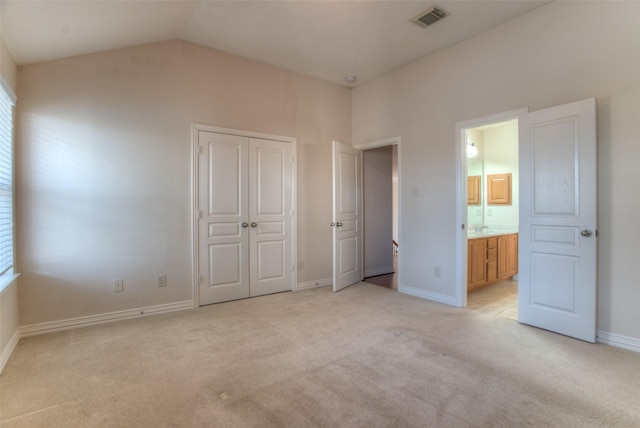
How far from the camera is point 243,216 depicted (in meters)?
4.13

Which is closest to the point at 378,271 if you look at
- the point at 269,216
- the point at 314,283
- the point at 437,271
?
the point at 314,283

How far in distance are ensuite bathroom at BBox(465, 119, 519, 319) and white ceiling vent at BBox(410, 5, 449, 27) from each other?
1.64 m

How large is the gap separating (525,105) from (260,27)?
2848 mm

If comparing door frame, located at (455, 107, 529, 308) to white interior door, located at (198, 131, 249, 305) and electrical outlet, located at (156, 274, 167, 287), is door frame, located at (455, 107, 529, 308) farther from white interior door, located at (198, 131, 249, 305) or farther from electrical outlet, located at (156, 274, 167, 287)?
electrical outlet, located at (156, 274, 167, 287)

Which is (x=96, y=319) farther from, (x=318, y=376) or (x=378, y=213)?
(x=378, y=213)

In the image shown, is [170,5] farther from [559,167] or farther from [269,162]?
[559,167]

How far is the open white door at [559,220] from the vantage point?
273 cm

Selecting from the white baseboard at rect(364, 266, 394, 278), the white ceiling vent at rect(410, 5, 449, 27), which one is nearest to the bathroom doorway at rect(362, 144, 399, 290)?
the white baseboard at rect(364, 266, 394, 278)

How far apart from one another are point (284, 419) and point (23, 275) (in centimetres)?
279

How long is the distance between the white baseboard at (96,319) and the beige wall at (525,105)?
9.64 ft

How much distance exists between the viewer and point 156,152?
139 inches

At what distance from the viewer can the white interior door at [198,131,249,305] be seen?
3.83 metres

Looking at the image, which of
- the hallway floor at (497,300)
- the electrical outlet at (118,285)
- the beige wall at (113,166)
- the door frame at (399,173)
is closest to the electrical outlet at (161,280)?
the beige wall at (113,166)

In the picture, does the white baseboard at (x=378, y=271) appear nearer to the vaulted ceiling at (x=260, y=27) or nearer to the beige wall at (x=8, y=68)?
the vaulted ceiling at (x=260, y=27)
